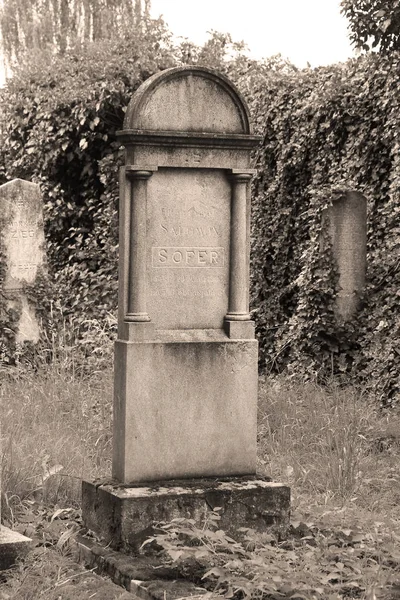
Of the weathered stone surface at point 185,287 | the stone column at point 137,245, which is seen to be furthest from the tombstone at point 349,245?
the stone column at point 137,245

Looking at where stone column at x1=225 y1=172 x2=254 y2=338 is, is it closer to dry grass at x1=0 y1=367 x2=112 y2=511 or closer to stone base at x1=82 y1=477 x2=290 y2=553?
stone base at x1=82 y1=477 x2=290 y2=553

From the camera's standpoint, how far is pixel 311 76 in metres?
10.4

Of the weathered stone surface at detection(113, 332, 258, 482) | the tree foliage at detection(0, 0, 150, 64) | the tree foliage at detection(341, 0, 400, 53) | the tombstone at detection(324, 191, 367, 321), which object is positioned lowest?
the weathered stone surface at detection(113, 332, 258, 482)

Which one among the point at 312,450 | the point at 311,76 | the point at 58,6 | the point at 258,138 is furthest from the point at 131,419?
the point at 58,6

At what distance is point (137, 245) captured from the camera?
18.0 feet

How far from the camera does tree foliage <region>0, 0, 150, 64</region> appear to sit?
99.6 ft

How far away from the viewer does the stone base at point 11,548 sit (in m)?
5.08

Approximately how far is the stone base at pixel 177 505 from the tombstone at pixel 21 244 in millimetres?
6245

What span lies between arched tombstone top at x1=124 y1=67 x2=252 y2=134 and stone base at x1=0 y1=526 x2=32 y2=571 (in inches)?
83.2

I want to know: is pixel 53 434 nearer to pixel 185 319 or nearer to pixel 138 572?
pixel 185 319

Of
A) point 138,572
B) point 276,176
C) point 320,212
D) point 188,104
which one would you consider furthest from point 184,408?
point 276,176

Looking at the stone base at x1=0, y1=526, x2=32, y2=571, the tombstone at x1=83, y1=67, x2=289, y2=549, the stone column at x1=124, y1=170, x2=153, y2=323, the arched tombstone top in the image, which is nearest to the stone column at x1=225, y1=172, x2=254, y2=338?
the tombstone at x1=83, y1=67, x2=289, y2=549

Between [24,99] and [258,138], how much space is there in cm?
896

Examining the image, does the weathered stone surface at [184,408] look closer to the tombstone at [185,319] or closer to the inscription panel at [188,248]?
the tombstone at [185,319]
